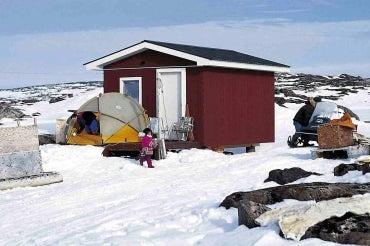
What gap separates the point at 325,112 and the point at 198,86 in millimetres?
3878

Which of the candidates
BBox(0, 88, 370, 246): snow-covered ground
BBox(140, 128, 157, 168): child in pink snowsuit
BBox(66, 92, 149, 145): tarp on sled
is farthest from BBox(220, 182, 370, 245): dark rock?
BBox(66, 92, 149, 145): tarp on sled

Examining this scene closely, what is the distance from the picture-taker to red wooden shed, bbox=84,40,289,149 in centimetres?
1816

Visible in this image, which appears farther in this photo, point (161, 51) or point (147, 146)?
point (161, 51)

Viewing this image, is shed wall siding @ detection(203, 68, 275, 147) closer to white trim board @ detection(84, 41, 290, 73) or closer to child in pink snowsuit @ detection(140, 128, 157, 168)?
white trim board @ detection(84, 41, 290, 73)

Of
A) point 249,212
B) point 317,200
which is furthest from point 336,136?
point 249,212

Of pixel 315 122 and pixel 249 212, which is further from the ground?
→ pixel 315 122

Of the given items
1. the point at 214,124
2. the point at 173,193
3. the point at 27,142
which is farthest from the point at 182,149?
the point at 173,193

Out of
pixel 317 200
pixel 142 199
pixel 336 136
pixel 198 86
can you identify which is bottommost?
pixel 142 199

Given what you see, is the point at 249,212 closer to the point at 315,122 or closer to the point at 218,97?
the point at 315,122

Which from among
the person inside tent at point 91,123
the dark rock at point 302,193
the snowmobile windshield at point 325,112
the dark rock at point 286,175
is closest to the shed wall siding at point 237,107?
the snowmobile windshield at point 325,112

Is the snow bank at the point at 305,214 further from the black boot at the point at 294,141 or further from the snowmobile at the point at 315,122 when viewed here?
the black boot at the point at 294,141

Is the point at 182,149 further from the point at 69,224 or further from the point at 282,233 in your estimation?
the point at 282,233

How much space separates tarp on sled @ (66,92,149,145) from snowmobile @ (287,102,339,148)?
15.0 feet

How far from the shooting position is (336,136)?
13.8 meters
